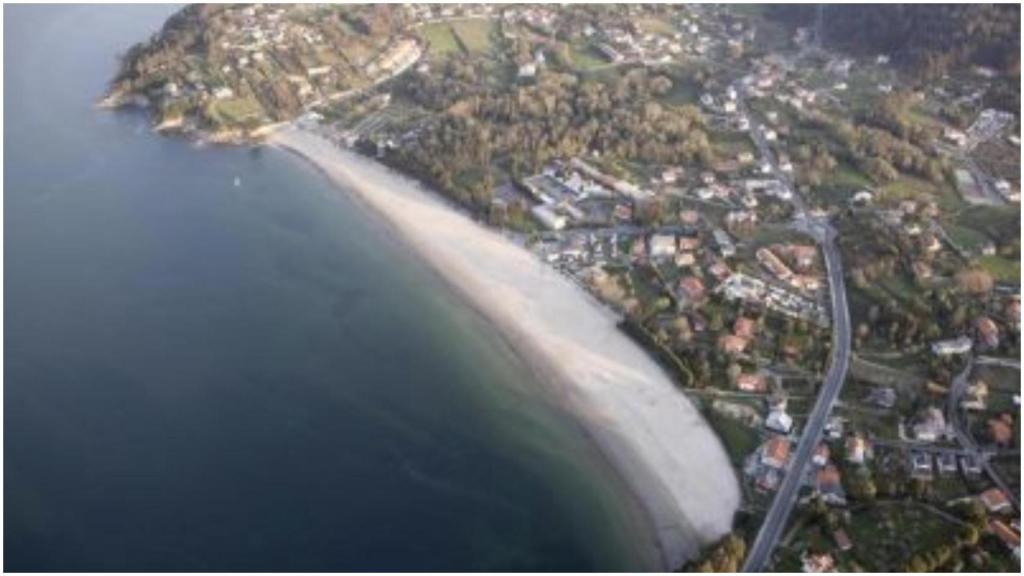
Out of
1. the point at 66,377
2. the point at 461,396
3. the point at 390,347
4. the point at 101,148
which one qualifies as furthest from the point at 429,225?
the point at 101,148

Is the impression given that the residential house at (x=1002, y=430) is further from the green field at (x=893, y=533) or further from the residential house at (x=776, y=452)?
the residential house at (x=776, y=452)

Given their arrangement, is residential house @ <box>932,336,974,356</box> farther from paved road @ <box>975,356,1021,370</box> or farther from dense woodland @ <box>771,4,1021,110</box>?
dense woodland @ <box>771,4,1021,110</box>

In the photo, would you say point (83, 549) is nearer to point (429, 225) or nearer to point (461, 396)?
point (461, 396)

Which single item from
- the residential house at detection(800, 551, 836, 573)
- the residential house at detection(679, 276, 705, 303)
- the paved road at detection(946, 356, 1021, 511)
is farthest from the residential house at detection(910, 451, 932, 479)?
the residential house at detection(679, 276, 705, 303)

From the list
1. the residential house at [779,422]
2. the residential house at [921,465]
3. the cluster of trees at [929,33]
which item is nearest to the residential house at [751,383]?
the residential house at [779,422]

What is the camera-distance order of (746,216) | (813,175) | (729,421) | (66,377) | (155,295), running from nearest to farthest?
(729,421) → (66,377) → (155,295) → (746,216) → (813,175)
